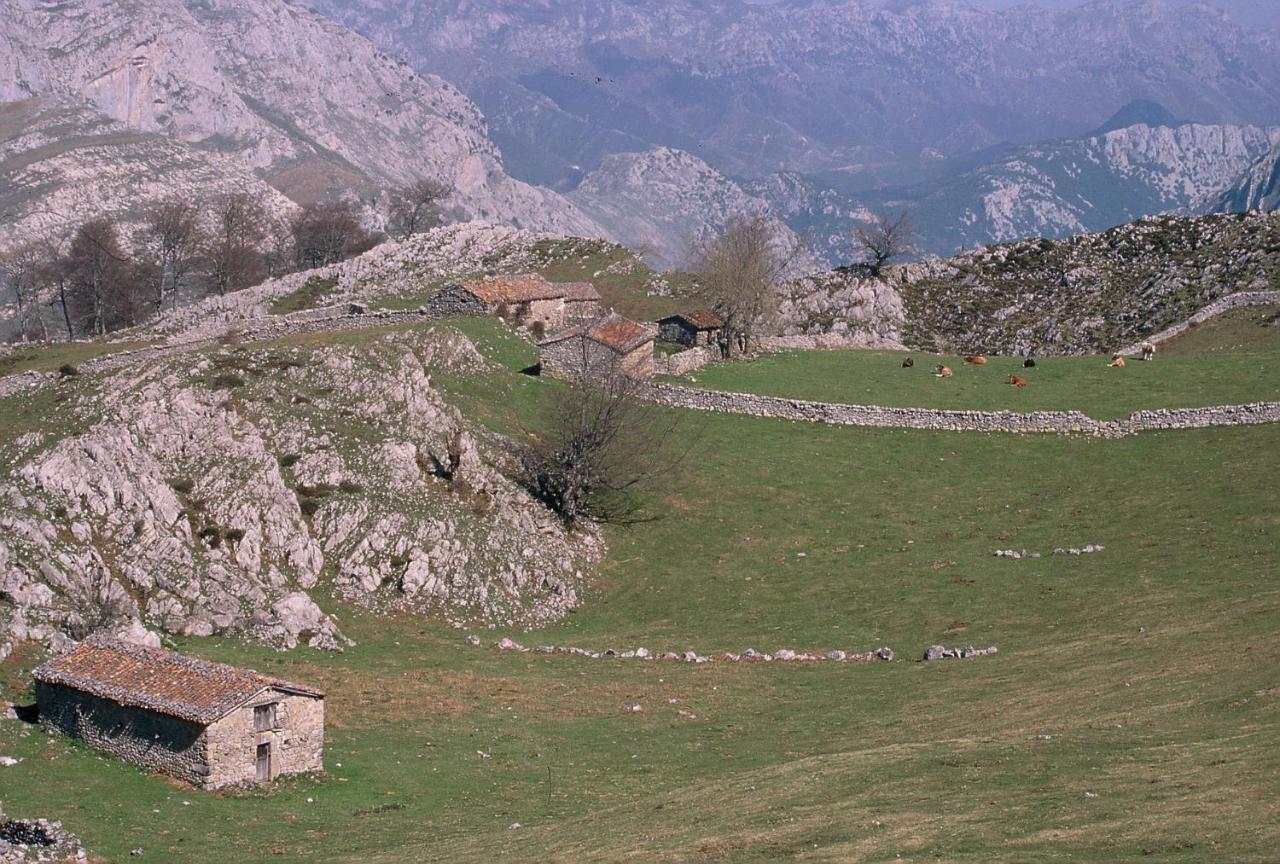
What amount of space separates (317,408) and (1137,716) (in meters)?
40.3

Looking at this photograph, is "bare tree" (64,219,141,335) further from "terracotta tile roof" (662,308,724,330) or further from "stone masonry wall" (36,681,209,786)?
"stone masonry wall" (36,681,209,786)

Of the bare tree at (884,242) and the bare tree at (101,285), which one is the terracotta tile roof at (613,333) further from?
the bare tree at (101,285)

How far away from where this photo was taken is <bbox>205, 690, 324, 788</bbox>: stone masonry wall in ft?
119

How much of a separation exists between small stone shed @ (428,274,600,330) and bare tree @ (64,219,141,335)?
167 feet

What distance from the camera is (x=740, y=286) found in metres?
90.3

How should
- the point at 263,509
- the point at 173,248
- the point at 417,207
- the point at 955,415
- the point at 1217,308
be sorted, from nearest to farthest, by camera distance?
the point at 263,509
the point at 955,415
the point at 1217,308
the point at 173,248
the point at 417,207

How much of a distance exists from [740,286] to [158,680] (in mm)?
58494

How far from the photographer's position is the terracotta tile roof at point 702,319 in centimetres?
9231

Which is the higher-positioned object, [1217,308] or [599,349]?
[1217,308]

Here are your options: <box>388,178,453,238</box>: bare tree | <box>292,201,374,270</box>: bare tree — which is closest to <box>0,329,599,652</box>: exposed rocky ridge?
<box>292,201,374,270</box>: bare tree

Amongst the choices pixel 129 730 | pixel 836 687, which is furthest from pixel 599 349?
pixel 129 730

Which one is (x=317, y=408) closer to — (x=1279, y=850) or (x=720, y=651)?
(x=720, y=651)

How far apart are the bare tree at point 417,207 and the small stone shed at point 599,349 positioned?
255ft

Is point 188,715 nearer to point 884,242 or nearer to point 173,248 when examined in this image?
point 884,242
